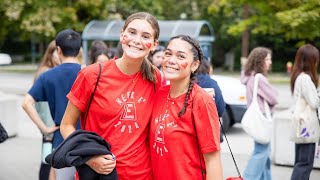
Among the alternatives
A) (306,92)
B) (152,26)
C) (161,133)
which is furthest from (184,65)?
(306,92)

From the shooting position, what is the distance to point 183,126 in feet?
8.91

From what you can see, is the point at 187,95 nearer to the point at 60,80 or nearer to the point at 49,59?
the point at 60,80

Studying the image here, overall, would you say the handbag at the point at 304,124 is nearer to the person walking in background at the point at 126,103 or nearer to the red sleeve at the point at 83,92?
the person walking in background at the point at 126,103

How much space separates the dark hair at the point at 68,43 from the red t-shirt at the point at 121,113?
1.35 metres

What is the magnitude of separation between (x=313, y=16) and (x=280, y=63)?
29127mm

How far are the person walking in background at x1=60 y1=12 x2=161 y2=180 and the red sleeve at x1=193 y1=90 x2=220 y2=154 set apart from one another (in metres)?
0.32

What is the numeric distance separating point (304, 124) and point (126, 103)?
11.7ft

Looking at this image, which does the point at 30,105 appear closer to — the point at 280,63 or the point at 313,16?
the point at 313,16

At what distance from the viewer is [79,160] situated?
264cm

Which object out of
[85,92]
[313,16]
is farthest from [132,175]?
[313,16]

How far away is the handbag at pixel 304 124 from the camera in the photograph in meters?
5.77

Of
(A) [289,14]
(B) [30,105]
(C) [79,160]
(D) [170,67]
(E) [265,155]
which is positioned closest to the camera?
(C) [79,160]

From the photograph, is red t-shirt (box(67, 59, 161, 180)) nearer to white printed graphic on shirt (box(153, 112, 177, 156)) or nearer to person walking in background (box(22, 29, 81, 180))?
white printed graphic on shirt (box(153, 112, 177, 156))

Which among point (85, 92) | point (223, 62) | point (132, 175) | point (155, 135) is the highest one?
point (85, 92)
